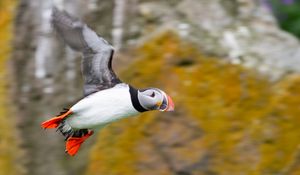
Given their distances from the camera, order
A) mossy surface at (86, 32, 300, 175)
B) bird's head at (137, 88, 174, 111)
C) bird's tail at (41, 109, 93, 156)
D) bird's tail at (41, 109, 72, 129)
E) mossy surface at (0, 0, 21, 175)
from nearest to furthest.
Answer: bird's head at (137, 88, 174, 111)
bird's tail at (41, 109, 72, 129)
bird's tail at (41, 109, 93, 156)
mossy surface at (86, 32, 300, 175)
mossy surface at (0, 0, 21, 175)

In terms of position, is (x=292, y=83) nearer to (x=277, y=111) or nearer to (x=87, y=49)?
(x=277, y=111)

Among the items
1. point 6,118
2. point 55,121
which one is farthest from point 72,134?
point 6,118

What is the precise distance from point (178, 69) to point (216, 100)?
1.05 ft

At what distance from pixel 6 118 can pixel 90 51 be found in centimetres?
165

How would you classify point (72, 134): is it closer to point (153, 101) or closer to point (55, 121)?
point (55, 121)

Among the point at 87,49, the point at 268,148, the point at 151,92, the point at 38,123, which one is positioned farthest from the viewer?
the point at 38,123

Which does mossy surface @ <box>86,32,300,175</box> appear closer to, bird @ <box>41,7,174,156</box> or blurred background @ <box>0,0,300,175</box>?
blurred background @ <box>0,0,300,175</box>

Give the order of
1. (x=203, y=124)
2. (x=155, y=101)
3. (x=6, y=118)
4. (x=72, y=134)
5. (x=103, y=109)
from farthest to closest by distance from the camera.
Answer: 1. (x=6, y=118)
2. (x=203, y=124)
3. (x=72, y=134)
4. (x=103, y=109)
5. (x=155, y=101)

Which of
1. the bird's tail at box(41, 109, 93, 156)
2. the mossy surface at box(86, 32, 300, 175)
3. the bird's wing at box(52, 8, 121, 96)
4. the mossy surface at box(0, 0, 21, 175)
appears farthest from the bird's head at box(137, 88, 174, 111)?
the mossy surface at box(0, 0, 21, 175)

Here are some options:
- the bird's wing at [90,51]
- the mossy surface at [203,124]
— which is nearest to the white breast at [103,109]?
the bird's wing at [90,51]

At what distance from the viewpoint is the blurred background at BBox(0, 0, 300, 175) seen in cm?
663

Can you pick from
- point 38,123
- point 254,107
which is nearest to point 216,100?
point 254,107

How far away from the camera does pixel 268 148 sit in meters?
6.61

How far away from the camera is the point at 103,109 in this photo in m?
5.17
